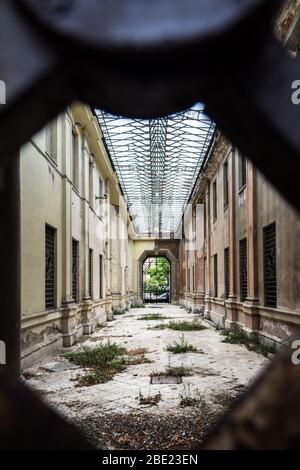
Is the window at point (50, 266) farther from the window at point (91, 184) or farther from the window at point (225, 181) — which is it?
the window at point (225, 181)

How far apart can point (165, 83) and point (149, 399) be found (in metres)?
5.63

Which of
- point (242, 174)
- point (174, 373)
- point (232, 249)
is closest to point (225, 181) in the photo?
point (242, 174)

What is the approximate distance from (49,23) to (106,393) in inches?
242

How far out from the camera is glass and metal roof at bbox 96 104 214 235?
55.1 feet

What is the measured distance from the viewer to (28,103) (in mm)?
642

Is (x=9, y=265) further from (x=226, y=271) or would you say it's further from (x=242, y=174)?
(x=226, y=271)

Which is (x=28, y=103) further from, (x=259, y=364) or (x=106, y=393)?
(x=259, y=364)

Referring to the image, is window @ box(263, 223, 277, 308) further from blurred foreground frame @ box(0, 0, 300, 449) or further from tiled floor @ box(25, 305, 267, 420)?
blurred foreground frame @ box(0, 0, 300, 449)

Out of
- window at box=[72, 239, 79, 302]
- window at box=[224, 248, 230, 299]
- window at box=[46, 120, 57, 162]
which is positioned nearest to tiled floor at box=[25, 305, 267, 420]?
window at box=[72, 239, 79, 302]

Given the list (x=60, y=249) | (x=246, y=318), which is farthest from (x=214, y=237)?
(x=60, y=249)

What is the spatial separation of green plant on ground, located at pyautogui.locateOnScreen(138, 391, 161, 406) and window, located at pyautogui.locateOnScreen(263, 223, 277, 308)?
14.5 feet

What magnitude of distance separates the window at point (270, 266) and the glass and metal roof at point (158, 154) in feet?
16.0

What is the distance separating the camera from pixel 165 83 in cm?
58

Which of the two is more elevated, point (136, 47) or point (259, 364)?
point (136, 47)
